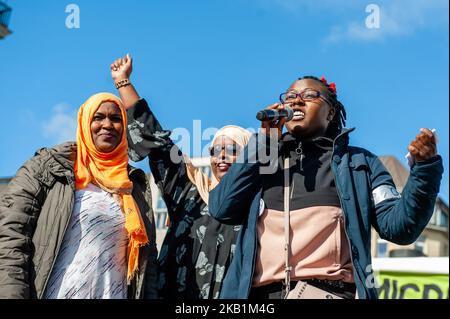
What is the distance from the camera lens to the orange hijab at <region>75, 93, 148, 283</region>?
4.57 m

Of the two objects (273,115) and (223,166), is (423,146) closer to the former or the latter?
(273,115)

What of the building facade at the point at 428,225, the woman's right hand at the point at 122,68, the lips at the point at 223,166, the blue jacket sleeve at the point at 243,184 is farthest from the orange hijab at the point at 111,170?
the building facade at the point at 428,225

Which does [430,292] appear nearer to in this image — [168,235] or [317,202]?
[168,235]

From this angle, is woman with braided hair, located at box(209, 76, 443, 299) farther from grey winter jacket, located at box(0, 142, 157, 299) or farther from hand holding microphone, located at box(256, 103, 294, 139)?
grey winter jacket, located at box(0, 142, 157, 299)

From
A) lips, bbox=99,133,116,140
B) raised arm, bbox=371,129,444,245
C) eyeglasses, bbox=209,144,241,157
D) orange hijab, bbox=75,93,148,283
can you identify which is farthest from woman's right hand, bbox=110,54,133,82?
raised arm, bbox=371,129,444,245

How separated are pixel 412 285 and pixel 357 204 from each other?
8903mm

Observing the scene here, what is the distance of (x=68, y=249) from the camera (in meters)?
4.38

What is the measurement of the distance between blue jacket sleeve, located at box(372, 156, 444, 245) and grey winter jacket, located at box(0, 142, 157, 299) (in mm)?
1534

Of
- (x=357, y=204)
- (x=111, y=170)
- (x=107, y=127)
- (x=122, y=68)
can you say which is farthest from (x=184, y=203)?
(x=357, y=204)

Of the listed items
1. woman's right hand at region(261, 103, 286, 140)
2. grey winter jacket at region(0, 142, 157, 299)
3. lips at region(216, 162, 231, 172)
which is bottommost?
Answer: grey winter jacket at region(0, 142, 157, 299)

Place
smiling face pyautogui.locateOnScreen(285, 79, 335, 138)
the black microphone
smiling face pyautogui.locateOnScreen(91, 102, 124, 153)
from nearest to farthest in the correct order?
the black microphone, smiling face pyautogui.locateOnScreen(285, 79, 335, 138), smiling face pyautogui.locateOnScreen(91, 102, 124, 153)

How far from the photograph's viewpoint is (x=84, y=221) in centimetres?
445

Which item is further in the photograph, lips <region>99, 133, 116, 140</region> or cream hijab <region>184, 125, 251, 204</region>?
cream hijab <region>184, 125, 251, 204</region>
